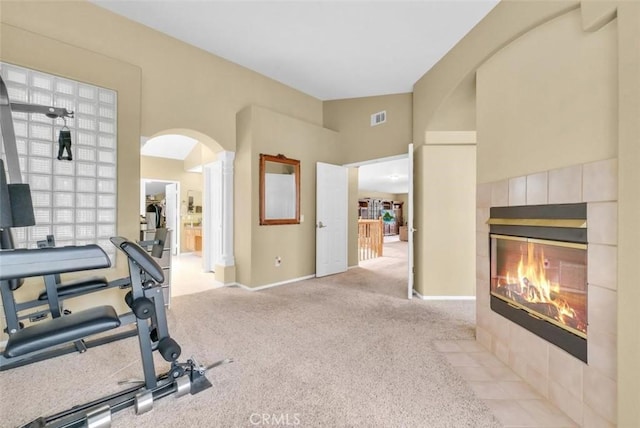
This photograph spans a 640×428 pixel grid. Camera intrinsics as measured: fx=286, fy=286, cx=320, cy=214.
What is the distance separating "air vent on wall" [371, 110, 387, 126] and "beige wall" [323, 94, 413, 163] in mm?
49

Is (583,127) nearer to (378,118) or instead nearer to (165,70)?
(378,118)

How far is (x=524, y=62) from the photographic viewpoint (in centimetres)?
196

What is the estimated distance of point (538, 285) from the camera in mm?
1849

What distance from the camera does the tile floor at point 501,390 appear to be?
1552 mm

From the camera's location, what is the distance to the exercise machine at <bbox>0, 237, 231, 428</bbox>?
3.75ft

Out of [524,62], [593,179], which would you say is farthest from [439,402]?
[524,62]

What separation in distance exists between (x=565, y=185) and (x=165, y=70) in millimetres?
4017

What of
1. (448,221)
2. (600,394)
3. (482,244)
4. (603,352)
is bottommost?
(600,394)

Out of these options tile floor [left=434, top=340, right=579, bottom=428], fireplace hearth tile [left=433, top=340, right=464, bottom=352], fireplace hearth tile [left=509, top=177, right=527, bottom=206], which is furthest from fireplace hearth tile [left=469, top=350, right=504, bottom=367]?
fireplace hearth tile [left=509, top=177, right=527, bottom=206]

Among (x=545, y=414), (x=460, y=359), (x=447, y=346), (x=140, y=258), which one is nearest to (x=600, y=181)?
(x=545, y=414)

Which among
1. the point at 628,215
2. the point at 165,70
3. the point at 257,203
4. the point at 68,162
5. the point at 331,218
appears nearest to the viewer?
the point at 628,215

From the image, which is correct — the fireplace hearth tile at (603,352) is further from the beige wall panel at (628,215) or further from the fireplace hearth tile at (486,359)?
the fireplace hearth tile at (486,359)

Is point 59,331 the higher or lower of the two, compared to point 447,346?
higher

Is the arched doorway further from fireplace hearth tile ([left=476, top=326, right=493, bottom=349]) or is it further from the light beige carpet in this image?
fireplace hearth tile ([left=476, top=326, right=493, bottom=349])
